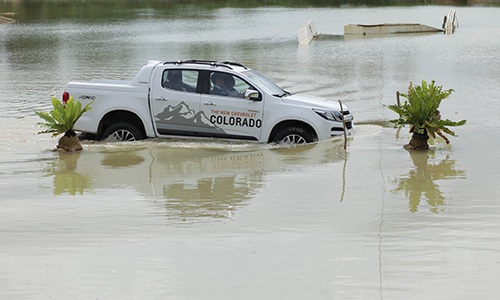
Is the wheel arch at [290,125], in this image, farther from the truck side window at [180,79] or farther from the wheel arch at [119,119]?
the wheel arch at [119,119]

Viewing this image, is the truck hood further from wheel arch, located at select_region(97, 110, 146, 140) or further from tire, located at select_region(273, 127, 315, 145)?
wheel arch, located at select_region(97, 110, 146, 140)

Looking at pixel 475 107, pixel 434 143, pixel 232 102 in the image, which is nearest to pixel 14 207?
pixel 232 102

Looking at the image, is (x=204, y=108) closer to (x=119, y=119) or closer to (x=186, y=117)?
(x=186, y=117)

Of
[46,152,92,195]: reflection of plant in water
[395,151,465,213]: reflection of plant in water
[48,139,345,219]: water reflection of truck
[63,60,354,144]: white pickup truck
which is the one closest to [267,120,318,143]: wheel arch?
[63,60,354,144]: white pickup truck

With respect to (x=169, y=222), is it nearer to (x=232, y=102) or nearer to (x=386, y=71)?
(x=232, y=102)

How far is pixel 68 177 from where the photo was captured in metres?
15.3

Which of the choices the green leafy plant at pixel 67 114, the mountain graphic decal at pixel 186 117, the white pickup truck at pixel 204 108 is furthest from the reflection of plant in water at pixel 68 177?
the mountain graphic decal at pixel 186 117

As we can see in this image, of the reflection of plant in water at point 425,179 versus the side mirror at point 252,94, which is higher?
the side mirror at point 252,94

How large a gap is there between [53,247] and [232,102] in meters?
7.35

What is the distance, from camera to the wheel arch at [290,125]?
17478 millimetres

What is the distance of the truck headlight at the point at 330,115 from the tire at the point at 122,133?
3.16m

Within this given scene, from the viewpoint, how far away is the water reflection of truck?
13.3m

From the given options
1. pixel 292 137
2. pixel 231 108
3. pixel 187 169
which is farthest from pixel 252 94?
pixel 187 169

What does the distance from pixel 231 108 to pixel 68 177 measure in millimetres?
3436
